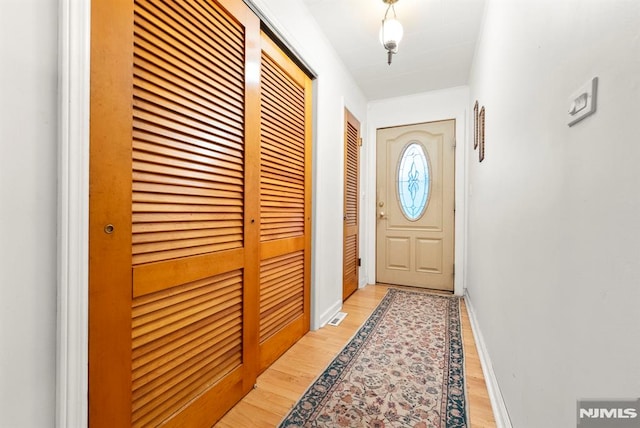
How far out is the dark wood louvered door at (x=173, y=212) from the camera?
81 cm

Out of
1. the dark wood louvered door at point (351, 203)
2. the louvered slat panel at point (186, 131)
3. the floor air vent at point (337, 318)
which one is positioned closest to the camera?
the louvered slat panel at point (186, 131)

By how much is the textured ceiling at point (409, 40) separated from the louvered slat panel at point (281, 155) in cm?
65

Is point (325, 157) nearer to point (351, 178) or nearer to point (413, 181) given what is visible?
point (351, 178)

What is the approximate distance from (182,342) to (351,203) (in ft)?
7.40

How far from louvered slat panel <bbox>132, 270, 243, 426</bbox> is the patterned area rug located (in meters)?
0.41

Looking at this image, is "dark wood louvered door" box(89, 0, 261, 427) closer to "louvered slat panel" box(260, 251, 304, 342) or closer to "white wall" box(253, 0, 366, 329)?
"louvered slat panel" box(260, 251, 304, 342)
